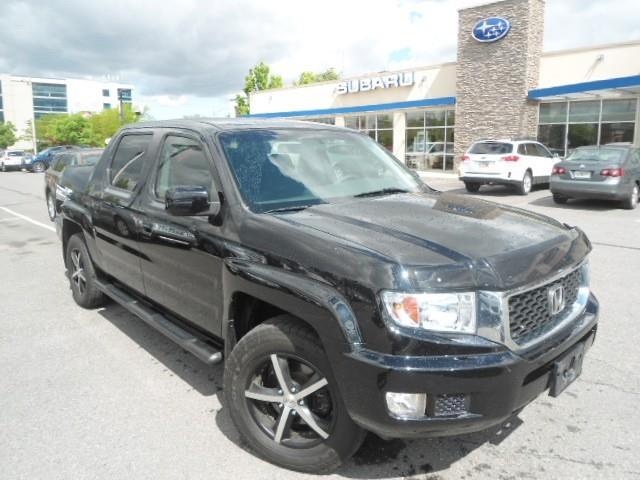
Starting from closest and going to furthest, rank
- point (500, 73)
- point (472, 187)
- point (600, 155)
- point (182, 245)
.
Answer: point (182, 245) < point (600, 155) < point (472, 187) < point (500, 73)

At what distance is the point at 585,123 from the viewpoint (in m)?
21.7

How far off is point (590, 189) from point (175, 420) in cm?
1210

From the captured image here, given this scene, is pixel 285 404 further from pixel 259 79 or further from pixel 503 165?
pixel 259 79

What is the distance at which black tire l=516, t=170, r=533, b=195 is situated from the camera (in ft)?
51.8

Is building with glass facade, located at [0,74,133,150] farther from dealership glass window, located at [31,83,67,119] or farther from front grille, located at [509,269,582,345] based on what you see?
front grille, located at [509,269,582,345]

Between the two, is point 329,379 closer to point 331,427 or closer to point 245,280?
point 331,427

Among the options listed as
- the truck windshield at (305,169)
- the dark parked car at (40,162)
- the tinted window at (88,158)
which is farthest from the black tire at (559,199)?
the dark parked car at (40,162)

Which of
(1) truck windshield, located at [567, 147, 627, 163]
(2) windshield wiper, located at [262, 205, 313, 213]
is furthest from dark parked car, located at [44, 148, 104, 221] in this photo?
(1) truck windshield, located at [567, 147, 627, 163]

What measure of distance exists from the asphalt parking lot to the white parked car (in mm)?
37808

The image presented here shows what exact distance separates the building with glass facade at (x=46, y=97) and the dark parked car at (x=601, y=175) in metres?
96.5

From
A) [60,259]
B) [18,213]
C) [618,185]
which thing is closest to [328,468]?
[60,259]

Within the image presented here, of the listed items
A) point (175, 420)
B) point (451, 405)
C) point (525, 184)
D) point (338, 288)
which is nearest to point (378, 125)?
point (525, 184)

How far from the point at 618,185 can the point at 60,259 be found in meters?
11.8

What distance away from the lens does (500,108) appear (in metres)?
22.8
